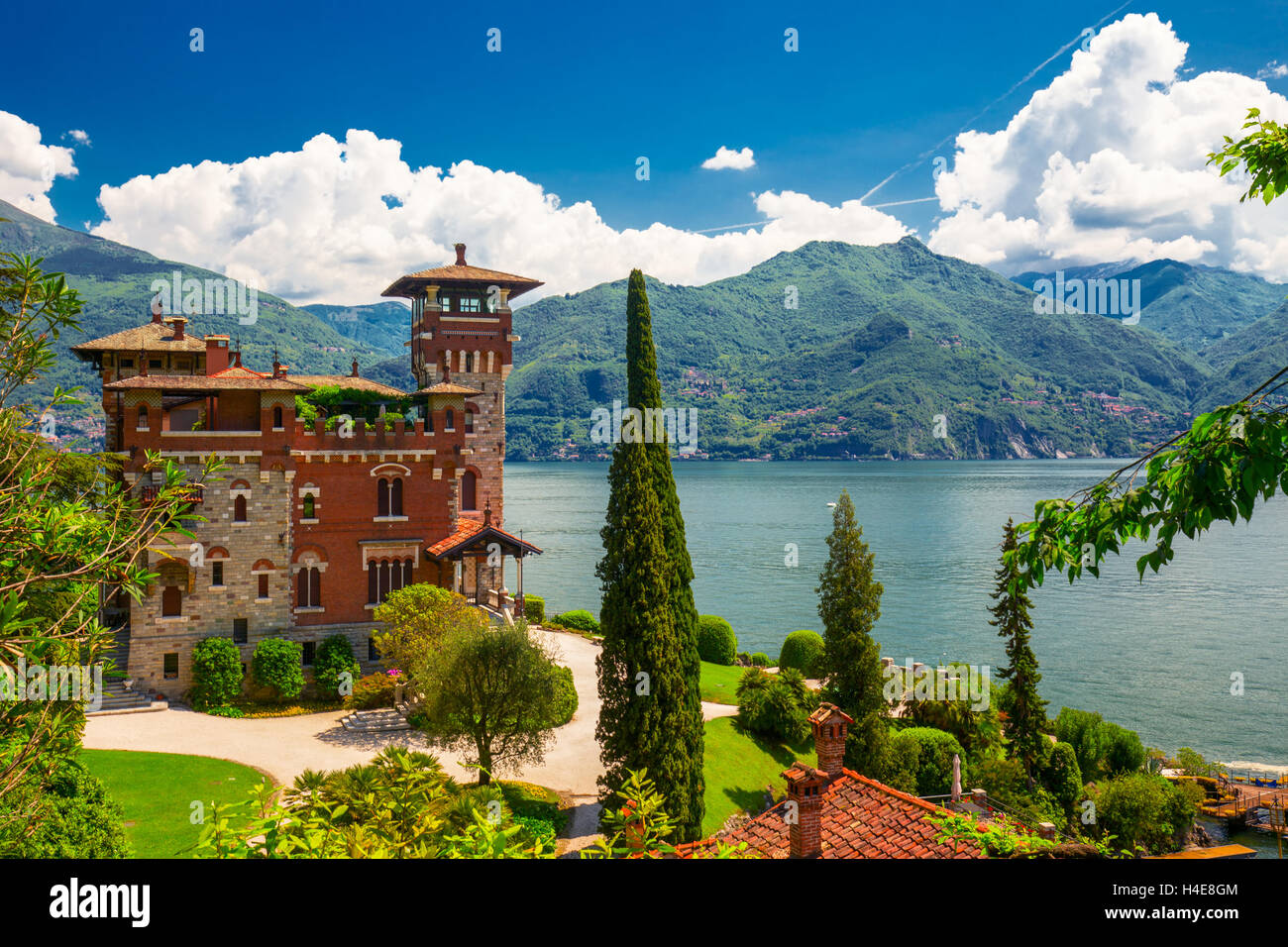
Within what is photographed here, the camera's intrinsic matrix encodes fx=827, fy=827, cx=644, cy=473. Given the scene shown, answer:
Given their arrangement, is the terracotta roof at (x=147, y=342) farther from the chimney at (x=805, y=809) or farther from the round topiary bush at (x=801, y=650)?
the chimney at (x=805, y=809)

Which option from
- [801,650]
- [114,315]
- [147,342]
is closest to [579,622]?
[801,650]

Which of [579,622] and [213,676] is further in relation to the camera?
[579,622]

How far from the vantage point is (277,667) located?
120 ft

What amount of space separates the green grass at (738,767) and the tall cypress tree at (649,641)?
3.55 meters

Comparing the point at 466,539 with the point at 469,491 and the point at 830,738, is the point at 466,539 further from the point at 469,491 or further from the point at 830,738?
the point at 830,738

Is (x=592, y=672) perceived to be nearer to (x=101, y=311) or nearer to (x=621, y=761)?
(x=621, y=761)

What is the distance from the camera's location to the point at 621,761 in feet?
85.1

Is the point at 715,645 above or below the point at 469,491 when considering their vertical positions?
below

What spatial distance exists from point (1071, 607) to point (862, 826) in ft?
244

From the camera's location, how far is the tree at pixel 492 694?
27.8 m

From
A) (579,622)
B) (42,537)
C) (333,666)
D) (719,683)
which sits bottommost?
(719,683)

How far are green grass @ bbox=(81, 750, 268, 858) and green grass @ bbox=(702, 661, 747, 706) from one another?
21121mm

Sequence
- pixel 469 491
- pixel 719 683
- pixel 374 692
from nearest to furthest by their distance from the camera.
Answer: pixel 374 692 → pixel 719 683 → pixel 469 491
